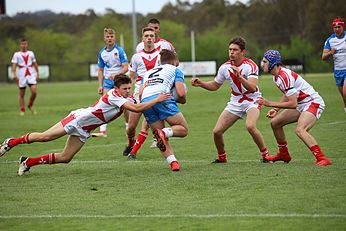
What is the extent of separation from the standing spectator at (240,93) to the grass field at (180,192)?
1.49 feet

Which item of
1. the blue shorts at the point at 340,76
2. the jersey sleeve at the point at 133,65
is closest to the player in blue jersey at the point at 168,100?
the jersey sleeve at the point at 133,65

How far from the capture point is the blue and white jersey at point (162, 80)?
11.2 metres

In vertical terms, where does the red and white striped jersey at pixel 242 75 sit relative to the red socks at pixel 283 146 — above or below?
above

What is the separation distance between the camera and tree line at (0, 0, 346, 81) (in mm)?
74375

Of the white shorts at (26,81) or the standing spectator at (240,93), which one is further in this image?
the white shorts at (26,81)

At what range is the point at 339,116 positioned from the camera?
20.0 m

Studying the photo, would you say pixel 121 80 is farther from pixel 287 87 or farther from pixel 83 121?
pixel 287 87

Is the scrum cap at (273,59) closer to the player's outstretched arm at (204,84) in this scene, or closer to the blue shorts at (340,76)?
the player's outstretched arm at (204,84)

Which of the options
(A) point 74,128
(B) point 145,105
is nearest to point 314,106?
(B) point 145,105

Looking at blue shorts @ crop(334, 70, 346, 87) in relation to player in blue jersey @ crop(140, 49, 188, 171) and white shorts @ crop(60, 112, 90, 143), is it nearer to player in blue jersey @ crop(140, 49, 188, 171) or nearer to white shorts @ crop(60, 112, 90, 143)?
player in blue jersey @ crop(140, 49, 188, 171)

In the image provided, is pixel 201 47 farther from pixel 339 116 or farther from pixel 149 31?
pixel 149 31

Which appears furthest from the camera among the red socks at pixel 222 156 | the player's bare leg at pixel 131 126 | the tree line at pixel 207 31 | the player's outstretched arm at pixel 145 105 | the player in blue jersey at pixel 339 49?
the tree line at pixel 207 31

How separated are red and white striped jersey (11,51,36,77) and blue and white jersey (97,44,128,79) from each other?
8.91 m

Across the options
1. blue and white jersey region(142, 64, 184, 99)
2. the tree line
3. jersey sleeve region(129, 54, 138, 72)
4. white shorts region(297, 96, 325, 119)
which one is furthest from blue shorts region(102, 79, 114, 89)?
the tree line
